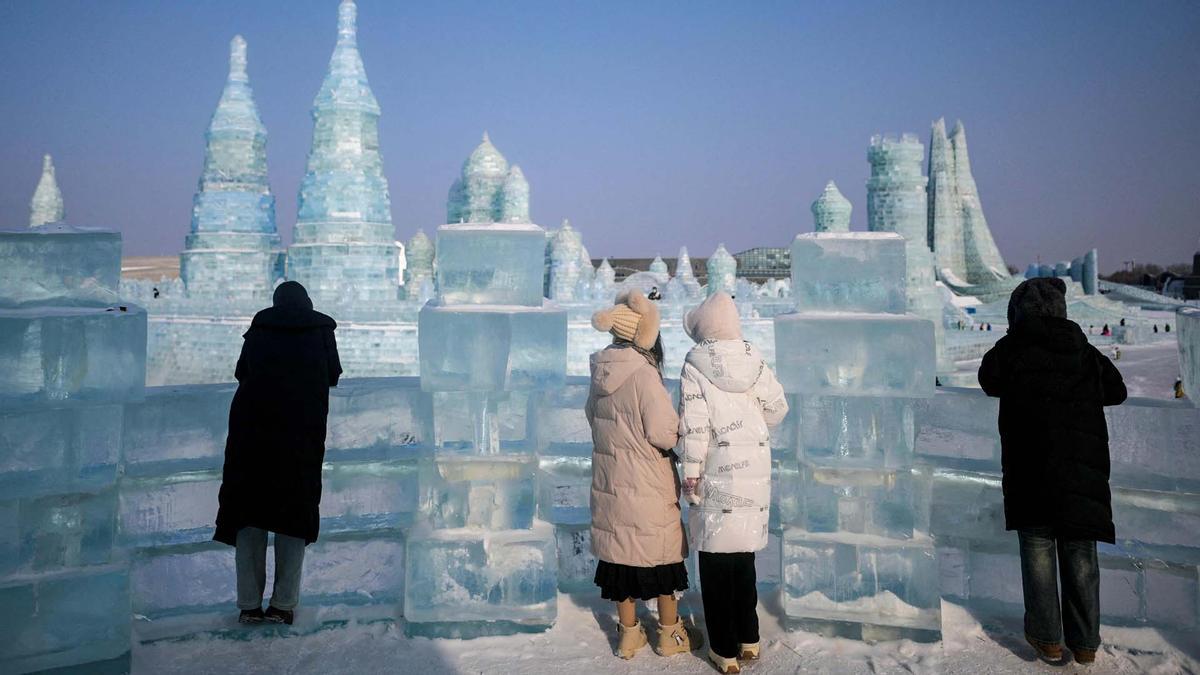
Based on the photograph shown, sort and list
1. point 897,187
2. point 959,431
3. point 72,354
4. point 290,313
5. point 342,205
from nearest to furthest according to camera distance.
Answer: point 72,354
point 290,313
point 959,431
point 342,205
point 897,187

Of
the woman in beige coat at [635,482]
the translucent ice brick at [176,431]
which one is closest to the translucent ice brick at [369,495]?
the translucent ice brick at [176,431]

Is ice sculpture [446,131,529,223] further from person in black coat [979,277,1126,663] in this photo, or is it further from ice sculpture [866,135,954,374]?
person in black coat [979,277,1126,663]

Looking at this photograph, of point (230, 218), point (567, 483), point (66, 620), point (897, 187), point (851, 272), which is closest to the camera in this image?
point (66, 620)

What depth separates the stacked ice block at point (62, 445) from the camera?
262cm

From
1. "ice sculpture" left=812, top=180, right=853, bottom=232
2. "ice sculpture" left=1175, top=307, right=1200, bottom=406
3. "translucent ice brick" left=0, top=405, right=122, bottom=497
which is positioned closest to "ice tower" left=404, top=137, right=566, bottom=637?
"translucent ice brick" left=0, top=405, right=122, bottom=497

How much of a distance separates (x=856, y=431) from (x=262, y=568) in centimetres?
219

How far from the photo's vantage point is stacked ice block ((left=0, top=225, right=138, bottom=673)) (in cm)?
262

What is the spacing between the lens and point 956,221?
128ft

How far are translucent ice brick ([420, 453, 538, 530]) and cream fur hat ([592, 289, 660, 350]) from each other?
25.0 inches

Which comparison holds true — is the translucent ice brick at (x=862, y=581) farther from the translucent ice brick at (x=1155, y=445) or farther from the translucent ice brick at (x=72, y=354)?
the translucent ice brick at (x=72, y=354)

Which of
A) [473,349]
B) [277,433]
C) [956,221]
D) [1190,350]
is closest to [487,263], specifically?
[473,349]

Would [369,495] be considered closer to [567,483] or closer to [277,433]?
[277,433]

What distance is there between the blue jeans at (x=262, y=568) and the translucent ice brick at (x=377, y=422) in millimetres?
448

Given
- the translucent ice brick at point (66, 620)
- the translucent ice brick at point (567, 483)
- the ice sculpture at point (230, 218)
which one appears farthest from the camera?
the ice sculpture at point (230, 218)
